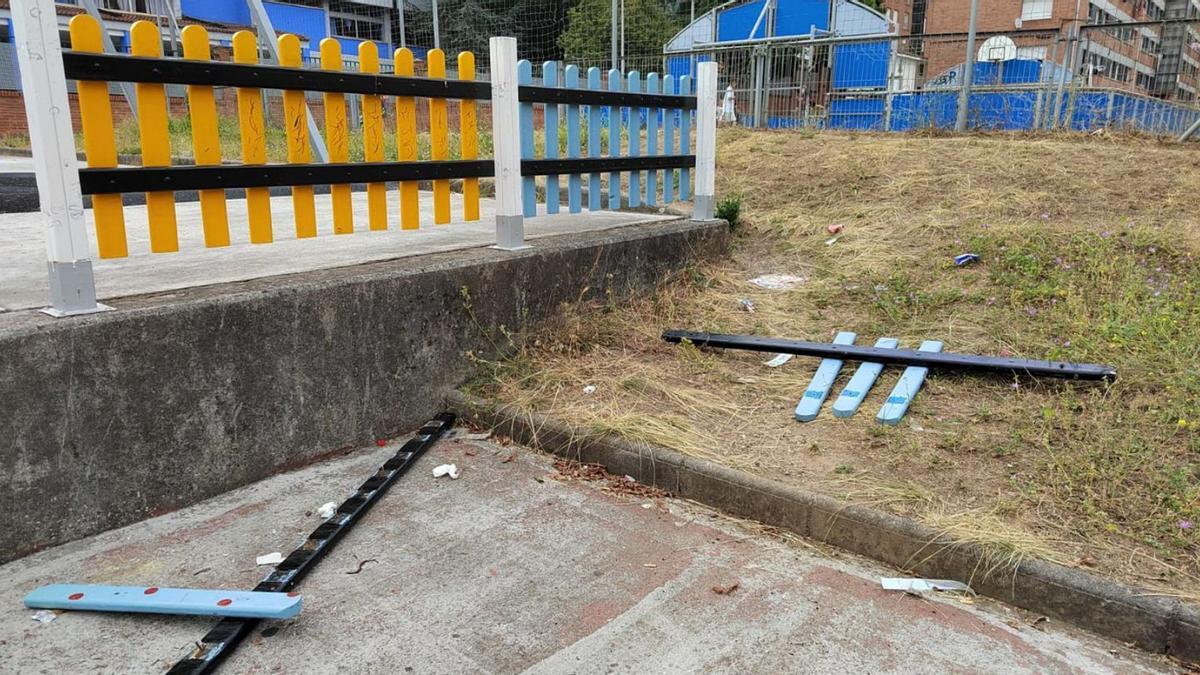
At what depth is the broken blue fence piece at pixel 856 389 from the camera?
3.87 metres

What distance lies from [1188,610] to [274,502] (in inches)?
125

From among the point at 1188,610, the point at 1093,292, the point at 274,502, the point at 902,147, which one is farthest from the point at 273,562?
the point at 902,147

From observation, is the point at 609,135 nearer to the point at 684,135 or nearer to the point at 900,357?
the point at 684,135

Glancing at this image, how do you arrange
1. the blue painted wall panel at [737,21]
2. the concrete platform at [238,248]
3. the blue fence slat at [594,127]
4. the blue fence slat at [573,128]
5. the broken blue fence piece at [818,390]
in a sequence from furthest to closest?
the blue painted wall panel at [737,21] → the blue fence slat at [594,127] → the blue fence slat at [573,128] → the broken blue fence piece at [818,390] → the concrete platform at [238,248]

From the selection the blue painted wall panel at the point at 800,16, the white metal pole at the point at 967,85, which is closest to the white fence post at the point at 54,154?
the white metal pole at the point at 967,85

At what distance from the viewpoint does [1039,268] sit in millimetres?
5301

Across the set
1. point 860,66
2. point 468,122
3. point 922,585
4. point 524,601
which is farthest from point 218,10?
point 922,585

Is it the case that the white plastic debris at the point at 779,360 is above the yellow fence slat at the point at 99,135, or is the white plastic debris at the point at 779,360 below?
below

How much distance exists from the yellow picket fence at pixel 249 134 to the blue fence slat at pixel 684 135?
2.01 m

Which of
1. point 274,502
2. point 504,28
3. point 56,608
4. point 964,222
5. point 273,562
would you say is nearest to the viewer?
point 56,608

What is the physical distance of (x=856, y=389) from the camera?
159 inches

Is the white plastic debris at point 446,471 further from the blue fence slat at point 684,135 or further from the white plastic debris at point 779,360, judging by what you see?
the blue fence slat at point 684,135

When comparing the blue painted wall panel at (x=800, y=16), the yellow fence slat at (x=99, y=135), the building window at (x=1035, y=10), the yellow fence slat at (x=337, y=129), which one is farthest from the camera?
the building window at (x=1035, y=10)

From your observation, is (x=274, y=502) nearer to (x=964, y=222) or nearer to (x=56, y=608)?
(x=56, y=608)
